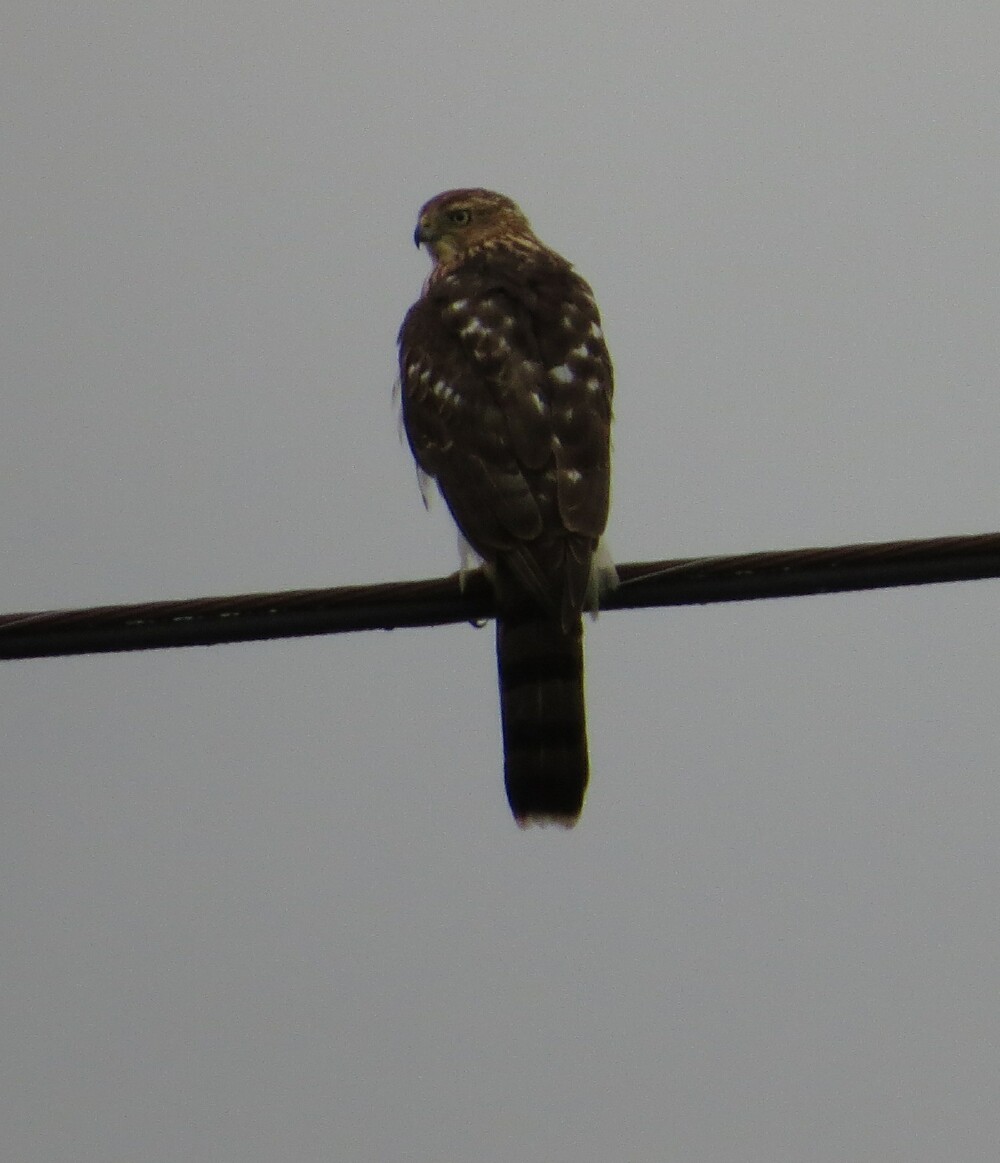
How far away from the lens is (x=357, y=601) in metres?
4.30

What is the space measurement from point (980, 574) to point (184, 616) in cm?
159

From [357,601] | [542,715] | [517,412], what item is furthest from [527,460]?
[357,601]

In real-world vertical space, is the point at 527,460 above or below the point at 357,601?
above

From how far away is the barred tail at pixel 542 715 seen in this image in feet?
17.3

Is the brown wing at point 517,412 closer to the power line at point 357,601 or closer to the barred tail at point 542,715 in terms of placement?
the barred tail at point 542,715

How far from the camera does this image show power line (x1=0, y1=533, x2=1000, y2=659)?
423 centimetres

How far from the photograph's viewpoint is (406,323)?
22.2 ft

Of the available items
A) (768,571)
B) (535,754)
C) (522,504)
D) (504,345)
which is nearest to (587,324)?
(504,345)

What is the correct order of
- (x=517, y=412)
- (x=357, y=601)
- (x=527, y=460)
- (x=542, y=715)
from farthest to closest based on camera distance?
1. (x=517, y=412)
2. (x=527, y=460)
3. (x=542, y=715)
4. (x=357, y=601)

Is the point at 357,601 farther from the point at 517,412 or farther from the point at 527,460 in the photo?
the point at 517,412

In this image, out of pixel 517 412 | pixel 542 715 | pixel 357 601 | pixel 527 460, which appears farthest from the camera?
pixel 517 412

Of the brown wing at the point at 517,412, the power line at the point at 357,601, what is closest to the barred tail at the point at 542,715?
the brown wing at the point at 517,412

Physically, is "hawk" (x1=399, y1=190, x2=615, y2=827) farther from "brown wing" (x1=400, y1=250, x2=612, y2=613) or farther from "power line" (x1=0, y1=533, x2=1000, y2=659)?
"power line" (x1=0, y1=533, x2=1000, y2=659)

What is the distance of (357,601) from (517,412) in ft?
5.39
